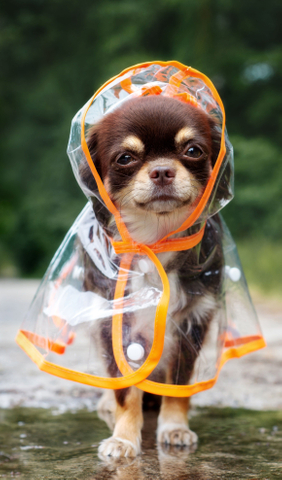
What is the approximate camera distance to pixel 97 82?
1461 centimetres

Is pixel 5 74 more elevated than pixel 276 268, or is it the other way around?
pixel 5 74

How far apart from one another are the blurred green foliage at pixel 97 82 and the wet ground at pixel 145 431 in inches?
326

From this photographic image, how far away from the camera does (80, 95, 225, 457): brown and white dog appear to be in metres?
1.88

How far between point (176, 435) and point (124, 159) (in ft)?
3.53

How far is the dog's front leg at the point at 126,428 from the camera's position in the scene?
1.83 metres

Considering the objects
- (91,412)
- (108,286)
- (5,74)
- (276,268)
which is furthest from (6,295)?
(5,74)

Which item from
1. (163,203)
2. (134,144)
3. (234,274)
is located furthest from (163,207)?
(234,274)

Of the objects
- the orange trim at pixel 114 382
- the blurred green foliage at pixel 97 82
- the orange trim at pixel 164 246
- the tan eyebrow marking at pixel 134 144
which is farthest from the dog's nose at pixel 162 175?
the blurred green foliage at pixel 97 82

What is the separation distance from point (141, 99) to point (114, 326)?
2.85 feet

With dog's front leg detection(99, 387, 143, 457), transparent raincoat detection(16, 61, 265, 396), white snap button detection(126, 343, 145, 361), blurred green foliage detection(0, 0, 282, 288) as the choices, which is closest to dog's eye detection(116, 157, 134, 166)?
transparent raincoat detection(16, 61, 265, 396)

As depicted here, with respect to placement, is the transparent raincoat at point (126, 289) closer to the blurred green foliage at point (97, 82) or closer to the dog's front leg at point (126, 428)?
the dog's front leg at point (126, 428)

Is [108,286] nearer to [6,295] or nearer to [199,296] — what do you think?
[199,296]

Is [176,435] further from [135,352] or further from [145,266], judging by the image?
[145,266]

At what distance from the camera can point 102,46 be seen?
14.9m
